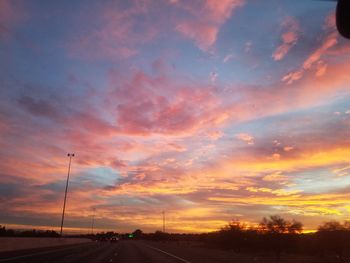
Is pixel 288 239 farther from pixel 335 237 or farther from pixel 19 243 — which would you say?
pixel 19 243

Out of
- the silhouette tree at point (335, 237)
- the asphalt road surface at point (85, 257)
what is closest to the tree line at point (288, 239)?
the silhouette tree at point (335, 237)

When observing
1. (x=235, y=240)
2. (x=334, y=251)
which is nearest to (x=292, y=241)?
(x=334, y=251)

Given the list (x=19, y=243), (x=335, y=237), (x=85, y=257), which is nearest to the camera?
(x=85, y=257)

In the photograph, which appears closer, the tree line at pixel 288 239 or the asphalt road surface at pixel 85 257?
the asphalt road surface at pixel 85 257

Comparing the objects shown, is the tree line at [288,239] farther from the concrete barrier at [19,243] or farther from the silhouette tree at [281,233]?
the concrete barrier at [19,243]

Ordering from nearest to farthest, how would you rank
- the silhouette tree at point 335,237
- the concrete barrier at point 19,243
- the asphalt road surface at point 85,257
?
the asphalt road surface at point 85,257
the concrete barrier at point 19,243
the silhouette tree at point 335,237

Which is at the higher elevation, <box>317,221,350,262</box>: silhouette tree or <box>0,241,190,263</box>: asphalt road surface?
<box>317,221,350,262</box>: silhouette tree

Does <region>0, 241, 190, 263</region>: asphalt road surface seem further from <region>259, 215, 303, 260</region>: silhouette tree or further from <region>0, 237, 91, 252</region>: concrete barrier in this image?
<region>259, 215, 303, 260</region>: silhouette tree

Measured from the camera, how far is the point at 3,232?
112812 mm

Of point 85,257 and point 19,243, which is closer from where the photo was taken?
point 85,257

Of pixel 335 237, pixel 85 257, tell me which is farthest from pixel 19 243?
pixel 335 237

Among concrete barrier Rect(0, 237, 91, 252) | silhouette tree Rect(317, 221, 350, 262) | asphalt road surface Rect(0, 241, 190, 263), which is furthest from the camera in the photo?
silhouette tree Rect(317, 221, 350, 262)

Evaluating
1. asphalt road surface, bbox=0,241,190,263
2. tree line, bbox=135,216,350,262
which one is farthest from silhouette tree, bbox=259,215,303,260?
asphalt road surface, bbox=0,241,190,263

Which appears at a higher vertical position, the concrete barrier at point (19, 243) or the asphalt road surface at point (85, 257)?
the concrete barrier at point (19, 243)
